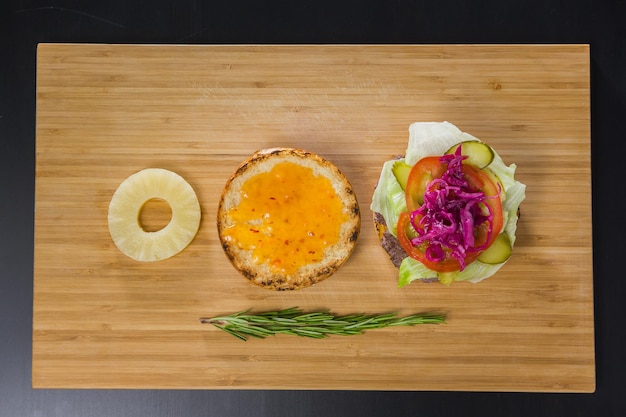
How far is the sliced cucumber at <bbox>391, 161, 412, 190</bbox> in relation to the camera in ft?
9.68

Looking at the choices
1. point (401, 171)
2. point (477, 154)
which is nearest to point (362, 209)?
point (401, 171)

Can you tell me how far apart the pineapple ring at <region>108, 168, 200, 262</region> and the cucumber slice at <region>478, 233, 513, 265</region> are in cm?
167

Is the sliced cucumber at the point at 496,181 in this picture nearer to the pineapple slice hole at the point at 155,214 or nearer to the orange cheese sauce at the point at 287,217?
the orange cheese sauce at the point at 287,217

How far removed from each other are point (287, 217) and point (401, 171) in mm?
667

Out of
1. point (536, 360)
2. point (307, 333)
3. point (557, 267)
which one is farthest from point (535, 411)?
point (307, 333)

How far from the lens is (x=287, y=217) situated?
3.04 meters

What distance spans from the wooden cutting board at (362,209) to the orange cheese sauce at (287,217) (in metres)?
0.28

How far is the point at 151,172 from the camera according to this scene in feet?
10.7

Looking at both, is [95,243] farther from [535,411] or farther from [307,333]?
[535,411]

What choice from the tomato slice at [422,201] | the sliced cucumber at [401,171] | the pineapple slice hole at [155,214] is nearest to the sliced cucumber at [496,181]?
the tomato slice at [422,201]

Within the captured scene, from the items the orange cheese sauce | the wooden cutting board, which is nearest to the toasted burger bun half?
the orange cheese sauce

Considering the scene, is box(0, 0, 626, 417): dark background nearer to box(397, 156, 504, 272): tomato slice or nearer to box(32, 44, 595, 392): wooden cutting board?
box(32, 44, 595, 392): wooden cutting board

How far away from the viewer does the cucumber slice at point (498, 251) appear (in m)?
3.00

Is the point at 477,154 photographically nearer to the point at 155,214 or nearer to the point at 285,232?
the point at 285,232
